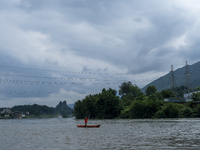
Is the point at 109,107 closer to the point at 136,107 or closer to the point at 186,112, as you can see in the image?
the point at 136,107

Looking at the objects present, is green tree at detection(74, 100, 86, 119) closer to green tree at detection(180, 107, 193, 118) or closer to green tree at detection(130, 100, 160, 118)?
green tree at detection(130, 100, 160, 118)

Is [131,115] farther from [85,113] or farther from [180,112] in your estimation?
[85,113]

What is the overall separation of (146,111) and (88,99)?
6519 cm

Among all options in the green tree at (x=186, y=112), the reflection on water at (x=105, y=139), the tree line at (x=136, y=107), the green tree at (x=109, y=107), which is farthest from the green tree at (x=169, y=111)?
the reflection on water at (x=105, y=139)

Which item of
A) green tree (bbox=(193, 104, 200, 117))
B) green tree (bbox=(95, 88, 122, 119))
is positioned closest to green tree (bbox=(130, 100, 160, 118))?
green tree (bbox=(193, 104, 200, 117))

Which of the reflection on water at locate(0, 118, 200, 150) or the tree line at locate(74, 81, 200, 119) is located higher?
the tree line at locate(74, 81, 200, 119)

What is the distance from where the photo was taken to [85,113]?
623 ft

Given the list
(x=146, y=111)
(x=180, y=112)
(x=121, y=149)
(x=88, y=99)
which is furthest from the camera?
(x=88, y=99)

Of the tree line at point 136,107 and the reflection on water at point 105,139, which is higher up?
the tree line at point 136,107

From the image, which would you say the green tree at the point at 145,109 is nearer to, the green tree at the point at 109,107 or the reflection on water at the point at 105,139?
the green tree at the point at 109,107

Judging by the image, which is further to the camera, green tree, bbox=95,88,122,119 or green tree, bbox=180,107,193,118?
green tree, bbox=95,88,122,119

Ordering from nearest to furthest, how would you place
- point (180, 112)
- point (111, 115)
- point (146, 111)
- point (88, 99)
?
point (180, 112) < point (146, 111) < point (111, 115) < point (88, 99)

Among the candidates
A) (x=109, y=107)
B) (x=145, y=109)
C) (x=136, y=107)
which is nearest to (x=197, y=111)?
(x=145, y=109)

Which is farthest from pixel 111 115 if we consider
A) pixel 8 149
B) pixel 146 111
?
pixel 8 149
